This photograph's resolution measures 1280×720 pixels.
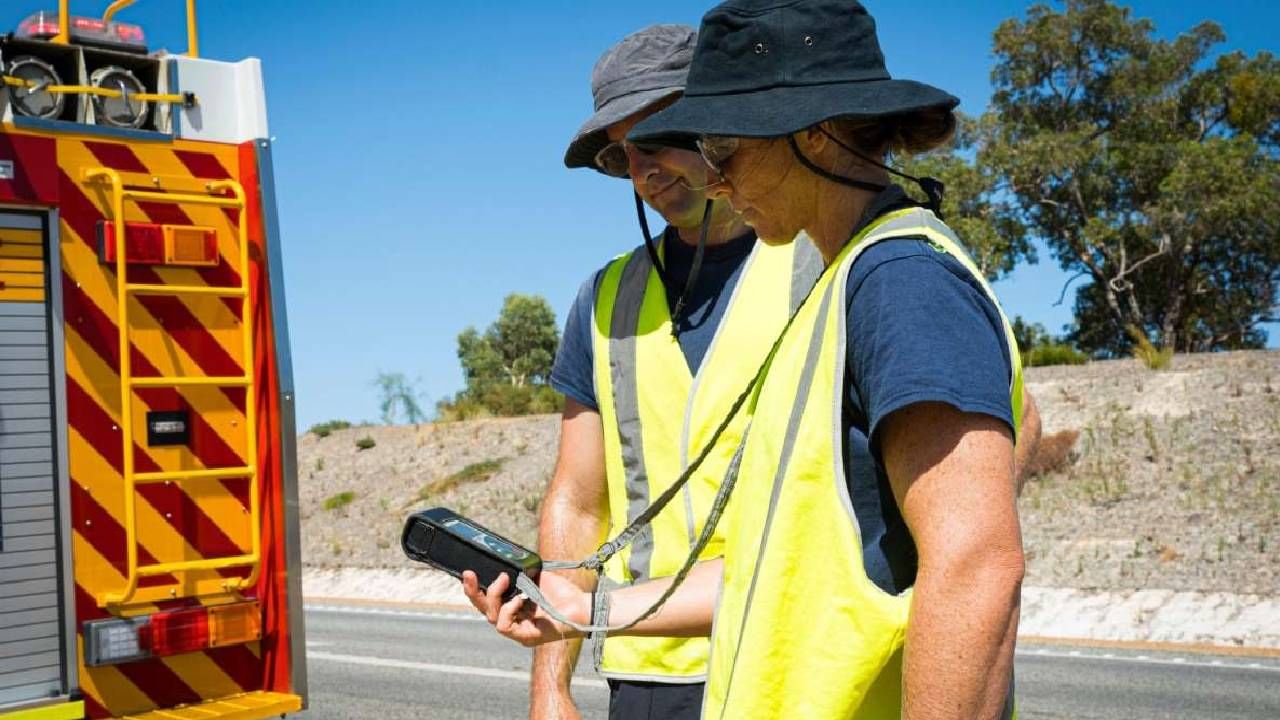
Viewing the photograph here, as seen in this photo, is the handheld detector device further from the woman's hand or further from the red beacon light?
the red beacon light

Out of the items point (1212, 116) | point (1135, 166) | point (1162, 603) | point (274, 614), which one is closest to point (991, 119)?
point (1135, 166)

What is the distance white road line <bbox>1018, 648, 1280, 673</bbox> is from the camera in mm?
10928

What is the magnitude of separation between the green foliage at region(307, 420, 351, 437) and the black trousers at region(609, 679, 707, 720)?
34.4 meters

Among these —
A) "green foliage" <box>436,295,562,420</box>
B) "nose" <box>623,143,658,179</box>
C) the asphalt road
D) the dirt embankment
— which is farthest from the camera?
"green foliage" <box>436,295,562,420</box>

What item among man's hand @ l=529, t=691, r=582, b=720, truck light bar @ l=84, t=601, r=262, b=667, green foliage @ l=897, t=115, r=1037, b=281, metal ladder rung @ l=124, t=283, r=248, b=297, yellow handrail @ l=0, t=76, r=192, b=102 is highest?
green foliage @ l=897, t=115, r=1037, b=281

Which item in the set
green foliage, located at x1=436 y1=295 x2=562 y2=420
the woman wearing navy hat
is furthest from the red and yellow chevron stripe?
green foliage, located at x1=436 y1=295 x2=562 y2=420

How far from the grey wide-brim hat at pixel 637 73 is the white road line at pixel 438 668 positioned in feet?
24.5

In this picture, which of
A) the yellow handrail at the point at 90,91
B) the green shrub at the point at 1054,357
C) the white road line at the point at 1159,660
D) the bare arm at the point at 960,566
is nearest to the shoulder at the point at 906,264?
the bare arm at the point at 960,566

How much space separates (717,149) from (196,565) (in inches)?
129

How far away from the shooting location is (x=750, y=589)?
197cm

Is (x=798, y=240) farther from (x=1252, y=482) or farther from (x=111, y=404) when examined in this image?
(x=1252, y=482)

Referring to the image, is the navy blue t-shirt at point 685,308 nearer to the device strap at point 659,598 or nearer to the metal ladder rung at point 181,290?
the device strap at point 659,598

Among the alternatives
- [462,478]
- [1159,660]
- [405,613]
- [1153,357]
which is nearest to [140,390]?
[1159,660]

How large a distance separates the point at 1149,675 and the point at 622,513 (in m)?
8.39
